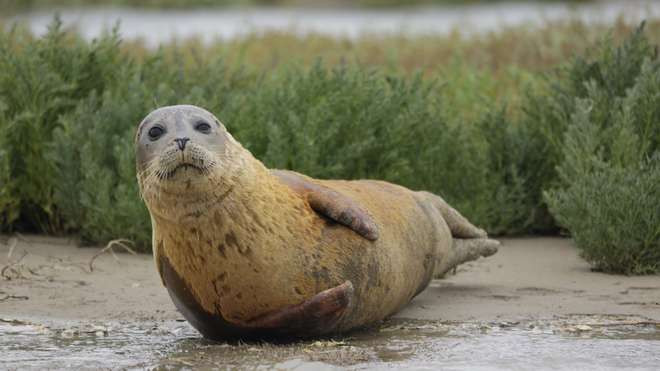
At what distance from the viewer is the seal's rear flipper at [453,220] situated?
5.91 meters

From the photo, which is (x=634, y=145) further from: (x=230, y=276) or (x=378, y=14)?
(x=378, y=14)

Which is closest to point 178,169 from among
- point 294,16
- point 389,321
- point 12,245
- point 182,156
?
point 182,156

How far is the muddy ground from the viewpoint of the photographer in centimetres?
441

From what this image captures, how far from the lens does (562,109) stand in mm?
7477

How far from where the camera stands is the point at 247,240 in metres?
4.48

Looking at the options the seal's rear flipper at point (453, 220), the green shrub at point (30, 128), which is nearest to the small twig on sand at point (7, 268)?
the green shrub at point (30, 128)

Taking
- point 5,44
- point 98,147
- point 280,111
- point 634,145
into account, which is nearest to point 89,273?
point 98,147

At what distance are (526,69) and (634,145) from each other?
531cm

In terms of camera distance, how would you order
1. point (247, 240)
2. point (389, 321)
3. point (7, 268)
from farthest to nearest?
1. point (7, 268)
2. point (389, 321)
3. point (247, 240)

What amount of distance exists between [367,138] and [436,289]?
1422 millimetres

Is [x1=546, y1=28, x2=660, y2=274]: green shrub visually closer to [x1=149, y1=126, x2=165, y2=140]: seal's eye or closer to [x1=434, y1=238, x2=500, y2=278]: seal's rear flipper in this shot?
[x1=434, y1=238, x2=500, y2=278]: seal's rear flipper

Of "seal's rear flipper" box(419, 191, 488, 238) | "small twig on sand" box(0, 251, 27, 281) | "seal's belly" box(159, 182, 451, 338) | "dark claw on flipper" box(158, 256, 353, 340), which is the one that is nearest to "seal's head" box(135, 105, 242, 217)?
"seal's belly" box(159, 182, 451, 338)

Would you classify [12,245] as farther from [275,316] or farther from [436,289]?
[275,316]

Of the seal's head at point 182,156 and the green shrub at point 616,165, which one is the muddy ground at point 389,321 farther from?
the seal's head at point 182,156
